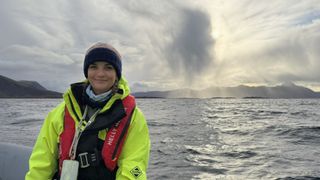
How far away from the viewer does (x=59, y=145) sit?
9.53 feet

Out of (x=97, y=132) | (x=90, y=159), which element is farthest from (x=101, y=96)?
(x=90, y=159)

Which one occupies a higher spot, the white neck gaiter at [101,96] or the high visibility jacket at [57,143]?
the white neck gaiter at [101,96]

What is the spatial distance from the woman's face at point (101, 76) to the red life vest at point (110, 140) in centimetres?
26

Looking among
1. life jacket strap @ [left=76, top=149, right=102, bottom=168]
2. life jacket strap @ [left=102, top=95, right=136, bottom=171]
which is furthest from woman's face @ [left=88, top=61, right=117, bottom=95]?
life jacket strap @ [left=76, top=149, right=102, bottom=168]

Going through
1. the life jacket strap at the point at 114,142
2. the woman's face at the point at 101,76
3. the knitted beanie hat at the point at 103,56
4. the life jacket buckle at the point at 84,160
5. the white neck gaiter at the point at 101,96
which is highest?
the knitted beanie hat at the point at 103,56

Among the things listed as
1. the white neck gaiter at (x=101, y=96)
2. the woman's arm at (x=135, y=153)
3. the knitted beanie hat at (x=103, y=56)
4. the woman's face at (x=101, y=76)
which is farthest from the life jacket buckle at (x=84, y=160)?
the knitted beanie hat at (x=103, y=56)

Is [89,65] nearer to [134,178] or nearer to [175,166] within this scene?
[134,178]

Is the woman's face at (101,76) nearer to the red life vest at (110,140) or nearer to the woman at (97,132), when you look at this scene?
the woman at (97,132)

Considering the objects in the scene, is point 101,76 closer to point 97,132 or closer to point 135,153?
point 97,132

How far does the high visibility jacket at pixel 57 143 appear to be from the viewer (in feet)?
9.03

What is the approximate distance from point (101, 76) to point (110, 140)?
0.59m

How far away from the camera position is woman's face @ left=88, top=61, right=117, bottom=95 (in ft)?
9.58

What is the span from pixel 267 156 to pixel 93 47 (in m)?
10.8

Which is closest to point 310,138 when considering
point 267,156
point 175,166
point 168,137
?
point 267,156
